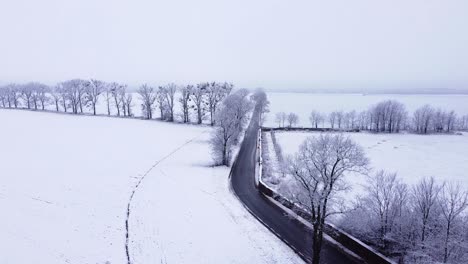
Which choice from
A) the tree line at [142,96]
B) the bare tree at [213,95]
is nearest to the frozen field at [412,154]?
the bare tree at [213,95]

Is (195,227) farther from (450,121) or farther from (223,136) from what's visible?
(450,121)

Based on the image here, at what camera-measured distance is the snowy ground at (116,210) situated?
22.0 m

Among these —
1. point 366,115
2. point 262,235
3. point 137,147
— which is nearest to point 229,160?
point 137,147

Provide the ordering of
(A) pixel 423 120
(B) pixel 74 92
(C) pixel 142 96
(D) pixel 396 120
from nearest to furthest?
(C) pixel 142 96
(A) pixel 423 120
(D) pixel 396 120
(B) pixel 74 92

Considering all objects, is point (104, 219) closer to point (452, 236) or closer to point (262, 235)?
point (262, 235)

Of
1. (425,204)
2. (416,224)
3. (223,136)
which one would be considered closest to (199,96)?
(223,136)

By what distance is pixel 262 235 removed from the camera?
26484mm

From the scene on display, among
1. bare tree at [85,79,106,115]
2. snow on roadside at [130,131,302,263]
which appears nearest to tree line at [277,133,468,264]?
snow on roadside at [130,131,302,263]

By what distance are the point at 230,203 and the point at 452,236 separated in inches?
816

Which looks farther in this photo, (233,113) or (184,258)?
(233,113)

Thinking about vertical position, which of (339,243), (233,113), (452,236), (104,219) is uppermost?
(233,113)

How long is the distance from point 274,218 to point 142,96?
81560 millimetres

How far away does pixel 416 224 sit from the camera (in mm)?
21906

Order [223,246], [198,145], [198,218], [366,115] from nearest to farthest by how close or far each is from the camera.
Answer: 1. [223,246]
2. [198,218]
3. [198,145]
4. [366,115]
